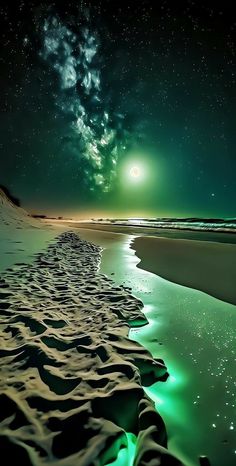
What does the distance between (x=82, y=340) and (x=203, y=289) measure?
3.54 m

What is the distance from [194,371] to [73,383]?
1.28 metres

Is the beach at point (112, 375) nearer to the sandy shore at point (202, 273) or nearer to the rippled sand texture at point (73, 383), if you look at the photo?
the rippled sand texture at point (73, 383)

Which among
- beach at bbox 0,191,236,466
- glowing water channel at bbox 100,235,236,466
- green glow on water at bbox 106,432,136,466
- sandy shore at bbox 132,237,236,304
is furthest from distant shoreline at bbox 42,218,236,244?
green glow on water at bbox 106,432,136,466

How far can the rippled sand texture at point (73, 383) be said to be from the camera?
5.27 ft

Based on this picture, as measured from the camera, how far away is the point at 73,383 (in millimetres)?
2207

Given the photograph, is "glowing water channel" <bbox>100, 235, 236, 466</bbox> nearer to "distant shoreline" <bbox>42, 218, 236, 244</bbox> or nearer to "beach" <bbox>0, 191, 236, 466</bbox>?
"beach" <bbox>0, 191, 236, 466</bbox>

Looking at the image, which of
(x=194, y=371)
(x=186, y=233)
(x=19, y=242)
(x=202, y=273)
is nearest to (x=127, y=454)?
(x=194, y=371)

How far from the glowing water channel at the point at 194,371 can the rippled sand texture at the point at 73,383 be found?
0.17 metres

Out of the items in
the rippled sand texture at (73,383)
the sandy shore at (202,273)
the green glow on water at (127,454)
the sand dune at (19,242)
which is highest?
the sand dune at (19,242)

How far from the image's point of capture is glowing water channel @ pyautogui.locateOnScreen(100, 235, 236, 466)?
176 centimetres

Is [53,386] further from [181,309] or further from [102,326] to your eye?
[181,309]

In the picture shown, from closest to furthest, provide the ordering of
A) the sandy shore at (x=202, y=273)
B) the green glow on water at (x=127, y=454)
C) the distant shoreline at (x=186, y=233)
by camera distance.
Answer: the green glow on water at (x=127, y=454), the sandy shore at (x=202, y=273), the distant shoreline at (x=186, y=233)

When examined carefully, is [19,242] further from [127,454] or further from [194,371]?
[127,454]

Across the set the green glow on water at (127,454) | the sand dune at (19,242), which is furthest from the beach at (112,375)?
the sand dune at (19,242)
